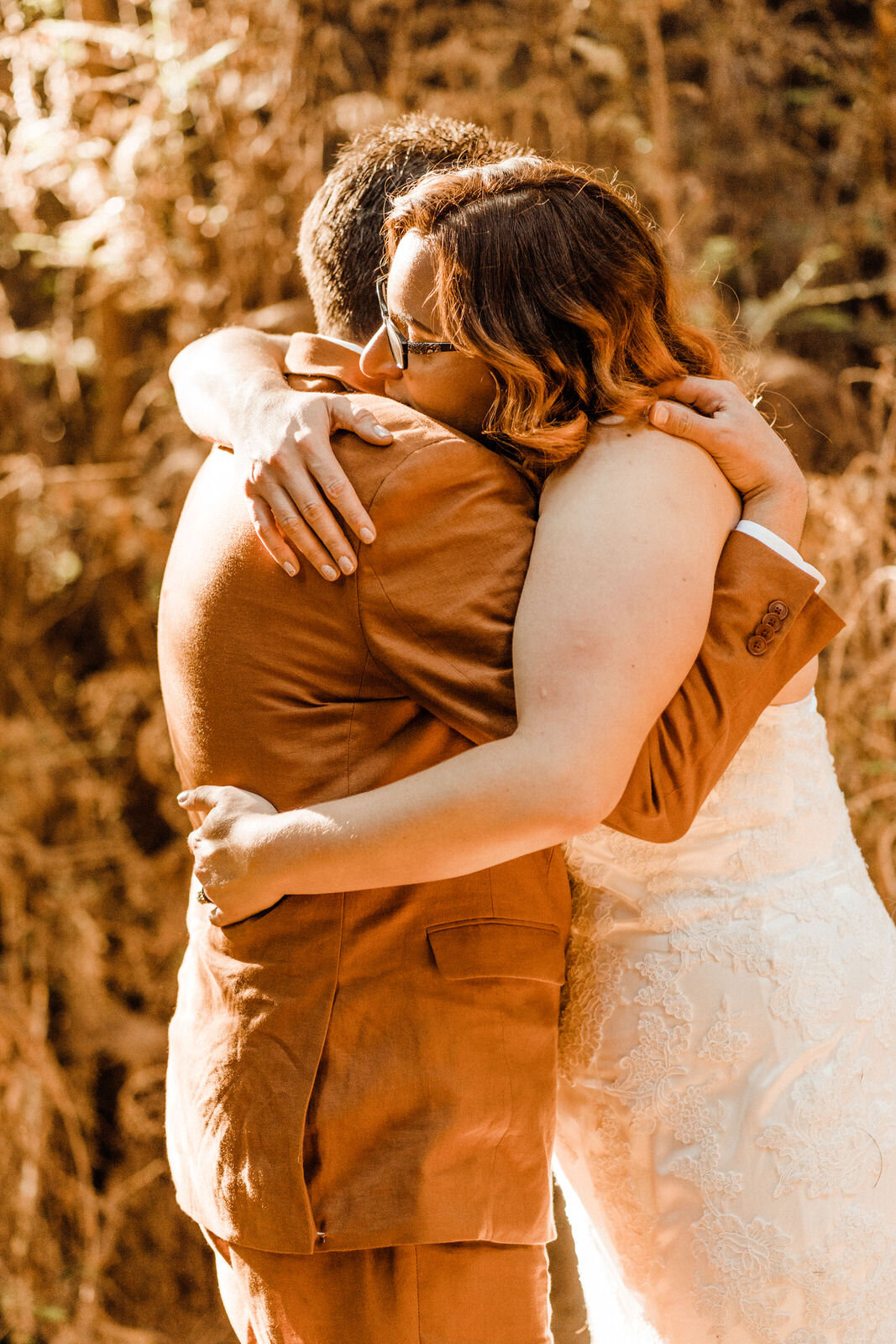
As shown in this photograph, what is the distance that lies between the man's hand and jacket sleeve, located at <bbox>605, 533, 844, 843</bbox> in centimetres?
9

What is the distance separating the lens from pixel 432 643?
1.28 m

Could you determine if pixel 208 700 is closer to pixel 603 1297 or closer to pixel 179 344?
pixel 603 1297

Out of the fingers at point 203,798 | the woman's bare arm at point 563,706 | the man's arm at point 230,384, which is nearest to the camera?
the woman's bare arm at point 563,706

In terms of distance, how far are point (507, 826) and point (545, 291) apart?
0.62 meters

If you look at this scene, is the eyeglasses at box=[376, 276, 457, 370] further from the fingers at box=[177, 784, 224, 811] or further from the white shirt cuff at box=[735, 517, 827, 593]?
the fingers at box=[177, 784, 224, 811]

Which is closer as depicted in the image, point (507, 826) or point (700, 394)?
point (507, 826)

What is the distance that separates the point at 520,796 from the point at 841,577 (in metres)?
2.22

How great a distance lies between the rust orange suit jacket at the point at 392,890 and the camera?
1273mm

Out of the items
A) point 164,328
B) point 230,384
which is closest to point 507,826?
point 230,384

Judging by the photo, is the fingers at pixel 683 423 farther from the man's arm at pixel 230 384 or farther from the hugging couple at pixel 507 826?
the man's arm at pixel 230 384

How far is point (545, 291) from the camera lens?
1.30 metres

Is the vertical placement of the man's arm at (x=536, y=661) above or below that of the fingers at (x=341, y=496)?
below

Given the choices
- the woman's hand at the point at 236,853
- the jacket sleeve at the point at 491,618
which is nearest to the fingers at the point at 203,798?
the woman's hand at the point at 236,853

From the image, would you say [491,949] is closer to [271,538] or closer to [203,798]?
[203,798]
